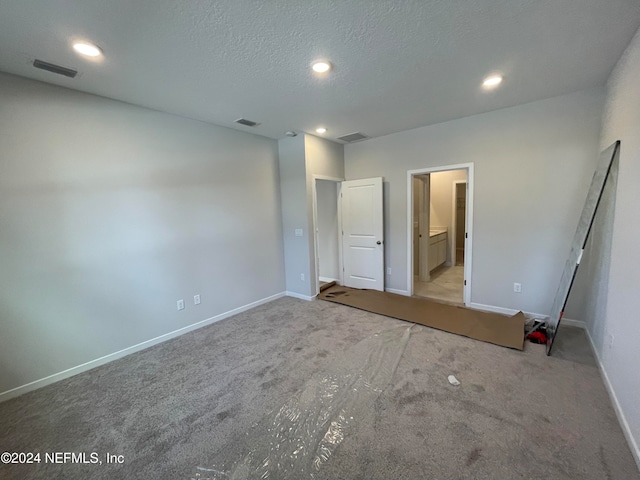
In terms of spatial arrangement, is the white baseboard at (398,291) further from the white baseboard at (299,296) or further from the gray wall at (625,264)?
the gray wall at (625,264)

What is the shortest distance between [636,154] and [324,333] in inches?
118

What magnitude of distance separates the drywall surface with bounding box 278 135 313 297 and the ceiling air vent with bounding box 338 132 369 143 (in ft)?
2.47

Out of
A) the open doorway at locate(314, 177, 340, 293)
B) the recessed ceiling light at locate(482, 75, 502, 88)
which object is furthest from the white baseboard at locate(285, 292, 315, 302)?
the recessed ceiling light at locate(482, 75, 502, 88)

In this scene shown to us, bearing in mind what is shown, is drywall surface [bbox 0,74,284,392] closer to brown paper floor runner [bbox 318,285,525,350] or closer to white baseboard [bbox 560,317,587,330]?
brown paper floor runner [bbox 318,285,525,350]

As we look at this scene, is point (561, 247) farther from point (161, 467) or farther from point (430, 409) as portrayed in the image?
point (161, 467)

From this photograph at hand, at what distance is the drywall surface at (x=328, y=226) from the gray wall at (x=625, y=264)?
354 cm

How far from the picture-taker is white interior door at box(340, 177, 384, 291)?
439 cm

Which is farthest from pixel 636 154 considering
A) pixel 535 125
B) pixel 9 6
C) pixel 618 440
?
pixel 9 6

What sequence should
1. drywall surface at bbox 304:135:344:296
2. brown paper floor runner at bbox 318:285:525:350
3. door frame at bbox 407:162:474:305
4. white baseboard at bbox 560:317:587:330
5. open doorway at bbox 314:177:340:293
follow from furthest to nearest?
open doorway at bbox 314:177:340:293
drywall surface at bbox 304:135:344:296
door frame at bbox 407:162:474:305
white baseboard at bbox 560:317:587:330
brown paper floor runner at bbox 318:285:525:350

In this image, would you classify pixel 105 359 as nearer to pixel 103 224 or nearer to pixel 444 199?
pixel 103 224

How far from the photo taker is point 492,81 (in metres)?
2.47

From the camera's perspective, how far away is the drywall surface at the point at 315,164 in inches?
159

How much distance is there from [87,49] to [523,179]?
14.5 ft

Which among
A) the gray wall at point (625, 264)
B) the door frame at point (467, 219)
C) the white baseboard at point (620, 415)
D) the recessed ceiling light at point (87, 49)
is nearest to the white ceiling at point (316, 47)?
the recessed ceiling light at point (87, 49)
